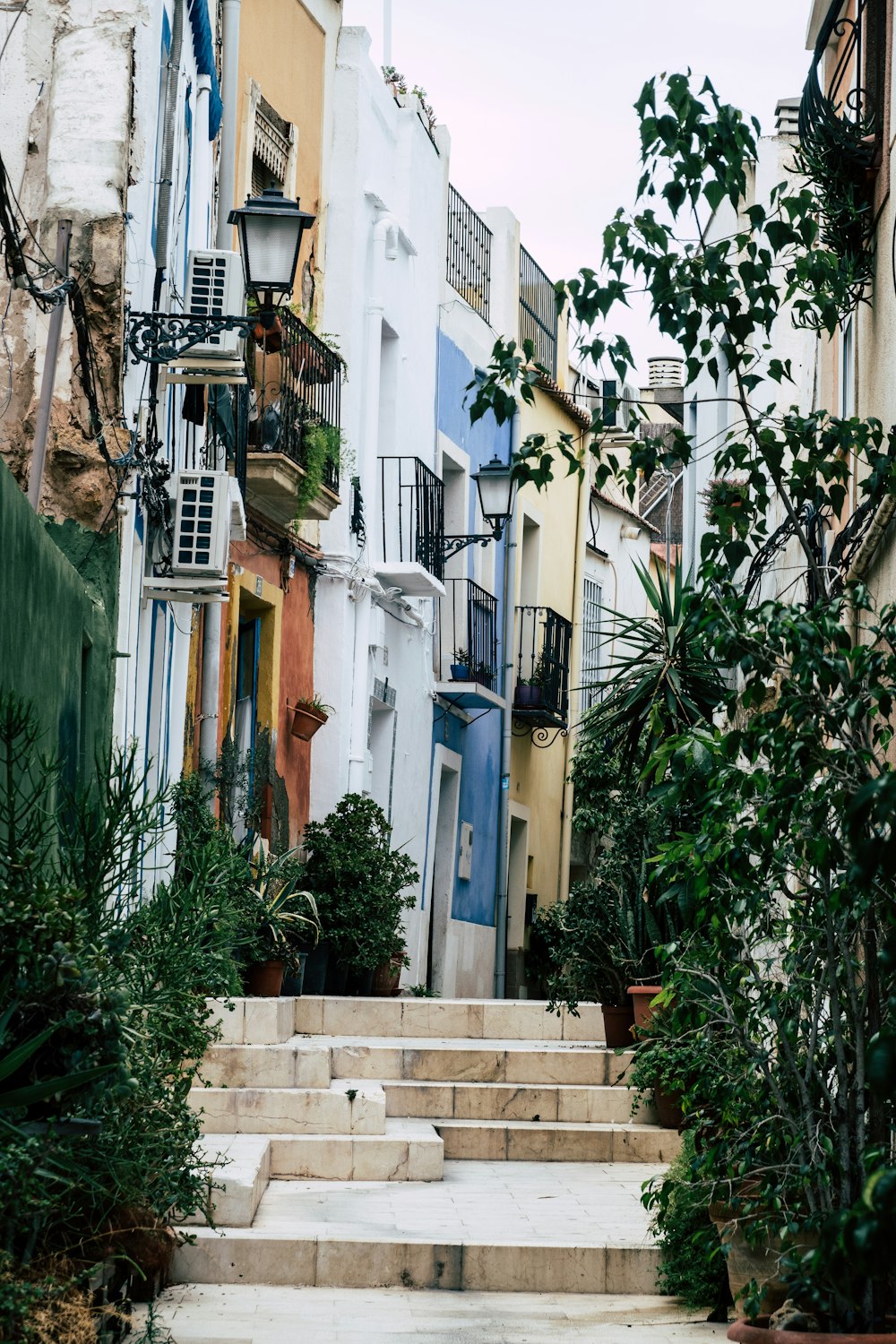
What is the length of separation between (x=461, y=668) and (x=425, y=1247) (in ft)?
36.5

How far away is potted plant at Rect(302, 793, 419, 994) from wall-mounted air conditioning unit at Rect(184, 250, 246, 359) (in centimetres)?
509

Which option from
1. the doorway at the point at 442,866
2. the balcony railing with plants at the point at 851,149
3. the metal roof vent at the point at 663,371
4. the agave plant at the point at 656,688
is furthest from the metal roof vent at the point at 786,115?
the metal roof vent at the point at 663,371

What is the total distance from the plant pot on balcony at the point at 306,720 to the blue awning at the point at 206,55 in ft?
14.9

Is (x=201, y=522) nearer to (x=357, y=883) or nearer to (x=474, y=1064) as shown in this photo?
(x=474, y=1064)

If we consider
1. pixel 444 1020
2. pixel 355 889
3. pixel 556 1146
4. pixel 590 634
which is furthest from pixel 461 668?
pixel 556 1146

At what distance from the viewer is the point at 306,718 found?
47.4 ft

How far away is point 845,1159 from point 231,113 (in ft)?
31.4

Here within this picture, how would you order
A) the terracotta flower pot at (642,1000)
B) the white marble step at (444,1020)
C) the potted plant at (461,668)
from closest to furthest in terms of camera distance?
the terracotta flower pot at (642,1000)
the white marble step at (444,1020)
the potted plant at (461,668)

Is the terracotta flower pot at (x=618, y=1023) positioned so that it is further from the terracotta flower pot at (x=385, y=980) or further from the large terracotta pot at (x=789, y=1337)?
the large terracotta pot at (x=789, y=1337)

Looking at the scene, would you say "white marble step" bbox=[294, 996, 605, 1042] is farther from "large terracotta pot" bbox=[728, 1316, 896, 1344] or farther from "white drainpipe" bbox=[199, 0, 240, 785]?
"large terracotta pot" bbox=[728, 1316, 896, 1344]

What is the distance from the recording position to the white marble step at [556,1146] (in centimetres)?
1047

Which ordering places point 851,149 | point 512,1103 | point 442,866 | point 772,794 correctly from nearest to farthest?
point 772,794
point 851,149
point 512,1103
point 442,866

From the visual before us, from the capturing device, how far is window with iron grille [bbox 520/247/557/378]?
21.6m

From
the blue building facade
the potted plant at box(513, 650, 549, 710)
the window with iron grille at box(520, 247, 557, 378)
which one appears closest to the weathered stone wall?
the blue building facade
